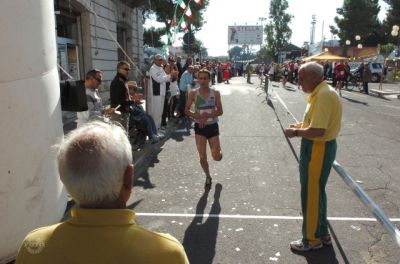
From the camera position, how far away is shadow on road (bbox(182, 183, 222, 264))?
407 cm

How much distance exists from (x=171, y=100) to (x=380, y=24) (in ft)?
226

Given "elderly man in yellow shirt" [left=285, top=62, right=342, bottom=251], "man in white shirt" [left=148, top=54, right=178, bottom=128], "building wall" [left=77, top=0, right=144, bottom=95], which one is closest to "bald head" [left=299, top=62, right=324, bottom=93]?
"elderly man in yellow shirt" [left=285, top=62, right=342, bottom=251]

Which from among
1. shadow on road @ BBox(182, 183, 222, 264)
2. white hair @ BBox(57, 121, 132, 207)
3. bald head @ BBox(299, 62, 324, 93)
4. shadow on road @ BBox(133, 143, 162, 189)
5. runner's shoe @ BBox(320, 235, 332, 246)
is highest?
bald head @ BBox(299, 62, 324, 93)

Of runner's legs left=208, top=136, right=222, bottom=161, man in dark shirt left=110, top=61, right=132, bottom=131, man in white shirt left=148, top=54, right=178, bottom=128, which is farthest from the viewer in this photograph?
man in white shirt left=148, top=54, right=178, bottom=128

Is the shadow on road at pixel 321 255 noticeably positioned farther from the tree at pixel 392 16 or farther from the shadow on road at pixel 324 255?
the tree at pixel 392 16

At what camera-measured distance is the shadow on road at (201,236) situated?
4074 millimetres

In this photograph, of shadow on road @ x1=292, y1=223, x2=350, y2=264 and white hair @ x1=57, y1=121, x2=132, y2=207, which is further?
shadow on road @ x1=292, y1=223, x2=350, y2=264

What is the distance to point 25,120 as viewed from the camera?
3740 mm

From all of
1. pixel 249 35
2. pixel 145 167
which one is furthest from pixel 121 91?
pixel 249 35

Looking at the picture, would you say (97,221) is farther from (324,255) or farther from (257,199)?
(257,199)

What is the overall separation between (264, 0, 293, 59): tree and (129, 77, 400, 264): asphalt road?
7867 centimetres

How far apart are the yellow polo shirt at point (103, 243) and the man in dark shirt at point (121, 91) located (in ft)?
21.0

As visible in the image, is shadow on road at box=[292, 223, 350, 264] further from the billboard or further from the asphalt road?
the billboard

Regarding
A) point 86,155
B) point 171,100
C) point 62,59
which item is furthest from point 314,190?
point 62,59
